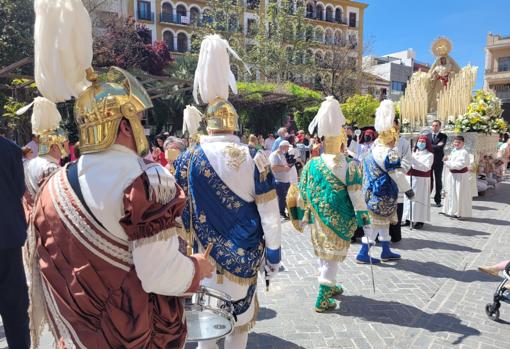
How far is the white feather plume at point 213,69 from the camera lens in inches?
122

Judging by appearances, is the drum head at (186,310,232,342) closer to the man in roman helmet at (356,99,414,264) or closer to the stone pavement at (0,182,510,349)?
the stone pavement at (0,182,510,349)

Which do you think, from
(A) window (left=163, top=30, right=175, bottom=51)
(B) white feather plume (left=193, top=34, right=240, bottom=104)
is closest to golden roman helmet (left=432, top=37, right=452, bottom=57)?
(B) white feather plume (left=193, top=34, right=240, bottom=104)

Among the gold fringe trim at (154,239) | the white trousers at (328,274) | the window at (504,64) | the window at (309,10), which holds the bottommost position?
the white trousers at (328,274)

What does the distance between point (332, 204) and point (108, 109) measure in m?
3.21

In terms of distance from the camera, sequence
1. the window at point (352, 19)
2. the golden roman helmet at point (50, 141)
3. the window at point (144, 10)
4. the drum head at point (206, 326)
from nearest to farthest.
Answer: the drum head at point (206, 326) → the golden roman helmet at point (50, 141) → the window at point (144, 10) → the window at point (352, 19)

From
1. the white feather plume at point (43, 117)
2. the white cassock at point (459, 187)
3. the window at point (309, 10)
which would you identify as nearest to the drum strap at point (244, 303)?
the white feather plume at point (43, 117)

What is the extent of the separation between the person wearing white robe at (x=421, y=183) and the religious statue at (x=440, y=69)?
770 centimetres

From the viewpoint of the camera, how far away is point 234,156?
2.86 meters

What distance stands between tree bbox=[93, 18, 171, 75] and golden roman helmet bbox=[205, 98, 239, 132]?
23149mm

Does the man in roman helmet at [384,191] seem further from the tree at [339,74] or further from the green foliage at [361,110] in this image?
the tree at [339,74]

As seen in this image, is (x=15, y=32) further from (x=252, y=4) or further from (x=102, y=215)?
(x=252, y=4)

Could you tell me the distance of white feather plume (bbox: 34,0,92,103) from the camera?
158 centimetres

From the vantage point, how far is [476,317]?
13.8 feet

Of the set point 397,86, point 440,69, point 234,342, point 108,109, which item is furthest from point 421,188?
point 397,86
